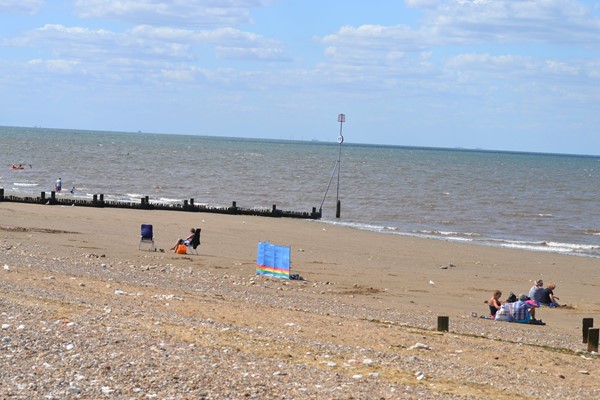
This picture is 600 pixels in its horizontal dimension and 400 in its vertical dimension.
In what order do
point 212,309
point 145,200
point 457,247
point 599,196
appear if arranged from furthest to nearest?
1. point 599,196
2. point 145,200
3. point 457,247
4. point 212,309

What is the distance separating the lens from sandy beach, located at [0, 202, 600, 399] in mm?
11492

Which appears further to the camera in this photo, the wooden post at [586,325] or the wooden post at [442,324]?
the wooden post at [586,325]

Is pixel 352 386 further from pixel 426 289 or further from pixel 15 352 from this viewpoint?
pixel 426 289

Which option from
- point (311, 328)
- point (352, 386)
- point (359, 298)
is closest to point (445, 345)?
point (311, 328)

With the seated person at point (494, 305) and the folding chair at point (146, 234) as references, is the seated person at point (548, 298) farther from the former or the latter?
the folding chair at point (146, 234)

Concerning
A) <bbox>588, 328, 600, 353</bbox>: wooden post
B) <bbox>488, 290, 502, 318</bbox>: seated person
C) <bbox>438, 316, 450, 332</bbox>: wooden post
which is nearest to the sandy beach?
<bbox>438, 316, 450, 332</bbox>: wooden post

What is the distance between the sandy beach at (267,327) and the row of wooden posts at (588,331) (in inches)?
9.8

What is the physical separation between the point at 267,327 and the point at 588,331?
5941 millimetres

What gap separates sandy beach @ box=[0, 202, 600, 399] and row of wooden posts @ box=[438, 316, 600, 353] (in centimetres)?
25

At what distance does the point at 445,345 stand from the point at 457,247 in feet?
74.9

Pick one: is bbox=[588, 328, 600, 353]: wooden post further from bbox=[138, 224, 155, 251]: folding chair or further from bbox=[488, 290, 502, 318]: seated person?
bbox=[138, 224, 155, 251]: folding chair

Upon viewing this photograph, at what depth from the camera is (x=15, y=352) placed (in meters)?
11.9

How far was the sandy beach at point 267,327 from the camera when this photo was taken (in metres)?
11.5

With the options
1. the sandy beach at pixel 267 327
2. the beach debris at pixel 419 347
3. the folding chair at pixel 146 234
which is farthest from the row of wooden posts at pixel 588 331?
the folding chair at pixel 146 234
